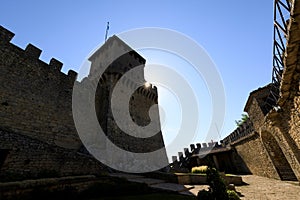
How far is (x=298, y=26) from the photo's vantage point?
12.7ft

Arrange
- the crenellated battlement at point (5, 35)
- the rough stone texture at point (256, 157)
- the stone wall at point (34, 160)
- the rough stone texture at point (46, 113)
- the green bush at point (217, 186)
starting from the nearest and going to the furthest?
the green bush at point (217, 186)
the stone wall at point (34, 160)
the rough stone texture at point (46, 113)
the crenellated battlement at point (5, 35)
the rough stone texture at point (256, 157)

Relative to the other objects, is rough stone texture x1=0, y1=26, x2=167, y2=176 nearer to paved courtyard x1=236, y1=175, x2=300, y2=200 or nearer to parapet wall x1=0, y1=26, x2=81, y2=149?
parapet wall x1=0, y1=26, x2=81, y2=149

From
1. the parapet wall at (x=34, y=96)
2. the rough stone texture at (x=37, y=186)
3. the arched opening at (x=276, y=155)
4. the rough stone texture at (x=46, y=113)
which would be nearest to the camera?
the rough stone texture at (x=37, y=186)

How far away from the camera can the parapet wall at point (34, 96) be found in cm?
932

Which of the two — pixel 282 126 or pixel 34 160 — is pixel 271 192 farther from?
pixel 34 160

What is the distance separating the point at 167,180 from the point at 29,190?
20.2 feet

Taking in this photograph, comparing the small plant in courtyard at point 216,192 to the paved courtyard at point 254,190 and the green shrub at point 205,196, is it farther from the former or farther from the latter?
the paved courtyard at point 254,190

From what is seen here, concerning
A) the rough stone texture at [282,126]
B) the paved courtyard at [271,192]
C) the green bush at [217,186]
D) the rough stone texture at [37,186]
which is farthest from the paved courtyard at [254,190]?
the rough stone texture at [37,186]

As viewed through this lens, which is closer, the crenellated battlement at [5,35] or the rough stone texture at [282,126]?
the rough stone texture at [282,126]

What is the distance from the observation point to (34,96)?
1052 centimetres

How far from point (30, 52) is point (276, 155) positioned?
18451mm

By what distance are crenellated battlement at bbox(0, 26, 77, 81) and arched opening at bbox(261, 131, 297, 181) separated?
15531mm

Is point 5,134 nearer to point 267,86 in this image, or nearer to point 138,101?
point 138,101

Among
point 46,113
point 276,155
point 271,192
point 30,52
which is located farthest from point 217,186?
point 30,52
